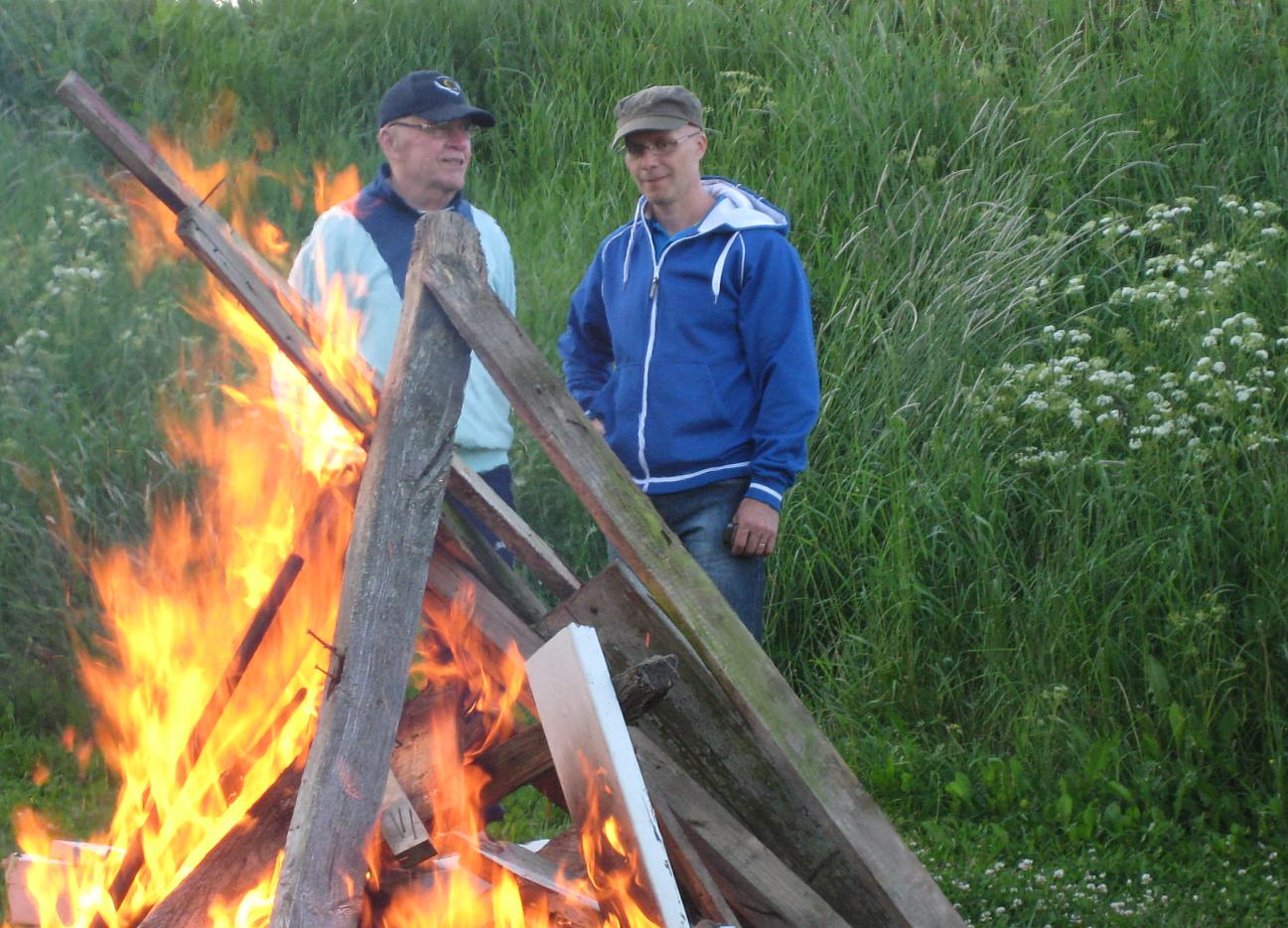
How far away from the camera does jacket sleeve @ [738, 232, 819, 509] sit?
361cm

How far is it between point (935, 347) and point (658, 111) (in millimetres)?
2813

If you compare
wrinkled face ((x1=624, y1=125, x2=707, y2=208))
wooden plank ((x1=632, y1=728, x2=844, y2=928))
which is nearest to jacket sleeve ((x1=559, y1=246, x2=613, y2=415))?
wrinkled face ((x1=624, y1=125, x2=707, y2=208))

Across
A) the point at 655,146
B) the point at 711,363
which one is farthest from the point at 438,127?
the point at 711,363

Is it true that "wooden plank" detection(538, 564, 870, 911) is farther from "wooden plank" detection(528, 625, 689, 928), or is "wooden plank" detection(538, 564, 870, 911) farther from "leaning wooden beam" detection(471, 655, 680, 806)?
"wooden plank" detection(528, 625, 689, 928)

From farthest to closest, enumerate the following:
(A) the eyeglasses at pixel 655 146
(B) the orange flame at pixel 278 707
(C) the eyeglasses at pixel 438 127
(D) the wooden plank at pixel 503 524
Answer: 1. (C) the eyeglasses at pixel 438 127
2. (A) the eyeglasses at pixel 655 146
3. (D) the wooden plank at pixel 503 524
4. (B) the orange flame at pixel 278 707

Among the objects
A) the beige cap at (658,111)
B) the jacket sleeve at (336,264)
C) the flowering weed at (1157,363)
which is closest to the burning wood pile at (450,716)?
the jacket sleeve at (336,264)

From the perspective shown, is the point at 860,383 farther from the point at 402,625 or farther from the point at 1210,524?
the point at 402,625

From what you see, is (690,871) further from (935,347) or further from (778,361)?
(935,347)

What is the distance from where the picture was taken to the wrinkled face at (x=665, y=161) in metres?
3.69

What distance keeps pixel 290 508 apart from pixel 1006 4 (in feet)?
21.5

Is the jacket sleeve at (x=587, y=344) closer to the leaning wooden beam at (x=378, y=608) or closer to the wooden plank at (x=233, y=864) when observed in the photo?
the leaning wooden beam at (x=378, y=608)

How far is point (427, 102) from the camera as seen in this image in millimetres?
3773

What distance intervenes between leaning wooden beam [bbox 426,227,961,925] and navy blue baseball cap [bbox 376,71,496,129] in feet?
3.60

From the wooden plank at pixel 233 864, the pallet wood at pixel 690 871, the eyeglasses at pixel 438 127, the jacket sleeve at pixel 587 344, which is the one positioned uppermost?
the eyeglasses at pixel 438 127
